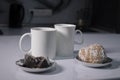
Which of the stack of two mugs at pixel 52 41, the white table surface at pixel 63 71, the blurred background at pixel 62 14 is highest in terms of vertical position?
the blurred background at pixel 62 14

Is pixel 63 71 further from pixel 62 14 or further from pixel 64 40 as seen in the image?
pixel 62 14

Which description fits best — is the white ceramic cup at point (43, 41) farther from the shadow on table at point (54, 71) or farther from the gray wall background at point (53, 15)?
the gray wall background at point (53, 15)

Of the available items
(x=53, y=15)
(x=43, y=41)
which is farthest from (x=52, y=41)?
(x=53, y=15)

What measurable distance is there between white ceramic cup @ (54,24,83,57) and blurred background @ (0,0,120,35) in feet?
4.12

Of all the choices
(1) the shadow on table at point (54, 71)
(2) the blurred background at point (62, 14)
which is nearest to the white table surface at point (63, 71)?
(1) the shadow on table at point (54, 71)

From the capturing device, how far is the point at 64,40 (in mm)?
782

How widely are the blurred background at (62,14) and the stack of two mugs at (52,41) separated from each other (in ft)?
4.13

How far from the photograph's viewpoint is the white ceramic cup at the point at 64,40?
772mm

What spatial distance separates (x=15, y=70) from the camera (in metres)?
0.63

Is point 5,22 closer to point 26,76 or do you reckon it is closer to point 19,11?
point 19,11

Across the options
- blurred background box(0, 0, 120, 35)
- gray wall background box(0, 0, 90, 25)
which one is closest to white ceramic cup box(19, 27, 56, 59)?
blurred background box(0, 0, 120, 35)

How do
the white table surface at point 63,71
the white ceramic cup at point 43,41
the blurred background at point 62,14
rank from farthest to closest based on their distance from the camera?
the blurred background at point 62,14
the white ceramic cup at point 43,41
the white table surface at point 63,71

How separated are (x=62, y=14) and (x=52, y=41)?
1.56 metres

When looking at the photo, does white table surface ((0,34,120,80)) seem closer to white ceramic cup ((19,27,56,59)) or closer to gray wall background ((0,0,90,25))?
white ceramic cup ((19,27,56,59))
